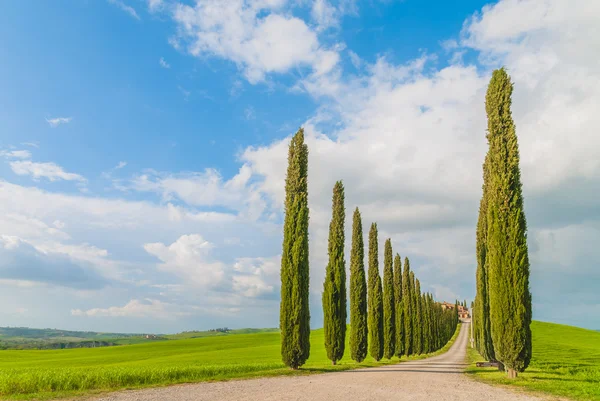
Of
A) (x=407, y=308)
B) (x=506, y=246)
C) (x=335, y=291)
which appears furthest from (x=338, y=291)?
(x=407, y=308)

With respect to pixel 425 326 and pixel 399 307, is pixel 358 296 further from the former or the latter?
pixel 425 326

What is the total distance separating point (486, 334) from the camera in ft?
111

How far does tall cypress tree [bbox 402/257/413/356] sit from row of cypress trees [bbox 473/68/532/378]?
26.3 metres

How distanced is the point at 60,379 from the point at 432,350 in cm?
5602

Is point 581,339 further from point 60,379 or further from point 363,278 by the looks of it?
point 60,379

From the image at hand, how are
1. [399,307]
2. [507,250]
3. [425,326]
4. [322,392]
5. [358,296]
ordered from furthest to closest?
1. [425,326]
2. [399,307]
3. [358,296]
4. [507,250]
5. [322,392]

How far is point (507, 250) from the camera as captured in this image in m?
17.7

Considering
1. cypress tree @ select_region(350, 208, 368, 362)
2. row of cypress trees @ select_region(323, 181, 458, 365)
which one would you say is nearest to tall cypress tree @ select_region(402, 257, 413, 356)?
row of cypress trees @ select_region(323, 181, 458, 365)

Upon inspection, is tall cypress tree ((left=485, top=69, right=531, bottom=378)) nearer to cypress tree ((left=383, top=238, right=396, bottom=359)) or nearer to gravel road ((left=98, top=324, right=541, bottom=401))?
gravel road ((left=98, top=324, right=541, bottom=401))

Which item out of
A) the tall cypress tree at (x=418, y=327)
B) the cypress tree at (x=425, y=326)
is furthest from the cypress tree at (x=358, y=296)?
the cypress tree at (x=425, y=326)

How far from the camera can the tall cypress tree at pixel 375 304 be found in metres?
33.8

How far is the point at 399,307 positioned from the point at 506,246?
89.6 feet

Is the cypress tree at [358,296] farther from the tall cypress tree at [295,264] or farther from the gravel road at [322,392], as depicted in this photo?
the gravel road at [322,392]

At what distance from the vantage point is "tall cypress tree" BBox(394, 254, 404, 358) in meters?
41.7
